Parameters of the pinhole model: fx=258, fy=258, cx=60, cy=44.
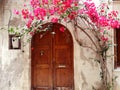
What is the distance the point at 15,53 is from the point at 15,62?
0.31m

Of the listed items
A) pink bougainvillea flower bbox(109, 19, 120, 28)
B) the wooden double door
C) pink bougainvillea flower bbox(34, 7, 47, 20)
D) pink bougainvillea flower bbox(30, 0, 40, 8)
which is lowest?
the wooden double door

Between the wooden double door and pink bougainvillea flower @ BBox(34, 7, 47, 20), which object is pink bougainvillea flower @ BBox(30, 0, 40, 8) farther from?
the wooden double door

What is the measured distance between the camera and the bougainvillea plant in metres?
7.82

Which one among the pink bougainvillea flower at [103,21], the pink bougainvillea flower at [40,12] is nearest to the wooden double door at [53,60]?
the pink bougainvillea flower at [40,12]

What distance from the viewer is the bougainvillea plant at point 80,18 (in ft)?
25.6

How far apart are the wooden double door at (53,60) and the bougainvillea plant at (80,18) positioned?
0.45 metres

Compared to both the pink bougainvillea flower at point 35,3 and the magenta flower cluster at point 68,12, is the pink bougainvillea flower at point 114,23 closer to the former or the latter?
the magenta flower cluster at point 68,12

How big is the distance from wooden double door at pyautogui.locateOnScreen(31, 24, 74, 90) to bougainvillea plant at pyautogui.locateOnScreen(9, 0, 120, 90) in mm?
447

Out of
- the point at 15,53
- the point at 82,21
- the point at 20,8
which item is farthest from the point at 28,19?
the point at 82,21

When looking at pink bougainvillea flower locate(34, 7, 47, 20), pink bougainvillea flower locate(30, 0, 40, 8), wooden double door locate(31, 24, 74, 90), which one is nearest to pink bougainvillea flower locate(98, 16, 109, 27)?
wooden double door locate(31, 24, 74, 90)

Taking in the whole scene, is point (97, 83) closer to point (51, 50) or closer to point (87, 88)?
point (87, 88)

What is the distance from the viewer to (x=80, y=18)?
27.9ft

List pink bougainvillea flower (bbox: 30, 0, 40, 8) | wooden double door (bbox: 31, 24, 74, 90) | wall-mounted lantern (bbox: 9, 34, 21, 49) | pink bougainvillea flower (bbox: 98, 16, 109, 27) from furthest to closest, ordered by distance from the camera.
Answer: wooden double door (bbox: 31, 24, 74, 90) < wall-mounted lantern (bbox: 9, 34, 21, 49) < pink bougainvillea flower (bbox: 30, 0, 40, 8) < pink bougainvillea flower (bbox: 98, 16, 109, 27)

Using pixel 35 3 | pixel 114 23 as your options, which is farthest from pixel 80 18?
pixel 35 3
